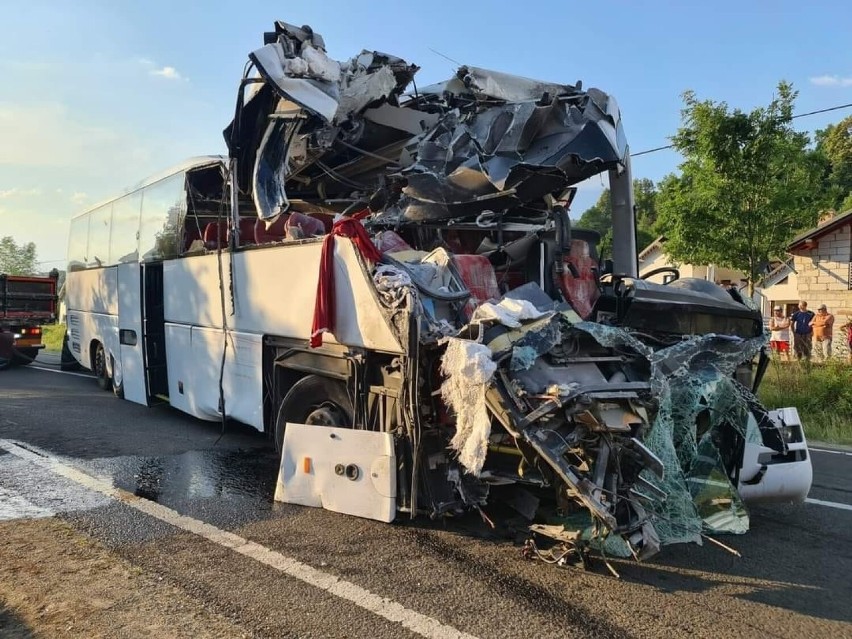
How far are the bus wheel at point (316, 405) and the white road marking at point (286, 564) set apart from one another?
1.05m

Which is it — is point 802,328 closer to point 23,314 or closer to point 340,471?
point 340,471

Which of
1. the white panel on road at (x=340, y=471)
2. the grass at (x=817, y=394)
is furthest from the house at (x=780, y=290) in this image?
the white panel on road at (x=340, y=471)

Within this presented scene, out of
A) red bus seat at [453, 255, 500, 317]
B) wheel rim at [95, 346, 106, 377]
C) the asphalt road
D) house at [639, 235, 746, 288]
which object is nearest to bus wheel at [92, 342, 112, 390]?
wheel rim at [95, 346, 106, 377]

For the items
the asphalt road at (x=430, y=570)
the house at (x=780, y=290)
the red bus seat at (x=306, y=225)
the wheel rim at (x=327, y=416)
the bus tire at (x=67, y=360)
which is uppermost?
the red bus seat at (x=306, y=225)

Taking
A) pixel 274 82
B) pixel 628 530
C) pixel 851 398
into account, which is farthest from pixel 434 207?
pixel 851 398

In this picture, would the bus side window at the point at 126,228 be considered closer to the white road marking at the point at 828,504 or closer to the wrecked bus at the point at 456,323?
the wrecked bus at the point at 456,323

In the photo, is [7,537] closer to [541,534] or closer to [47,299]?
[541,534]

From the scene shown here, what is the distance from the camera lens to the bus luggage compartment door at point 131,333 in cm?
871

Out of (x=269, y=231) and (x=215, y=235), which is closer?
(x=269, y=231)

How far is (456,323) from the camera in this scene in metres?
4.22

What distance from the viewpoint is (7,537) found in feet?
14.4

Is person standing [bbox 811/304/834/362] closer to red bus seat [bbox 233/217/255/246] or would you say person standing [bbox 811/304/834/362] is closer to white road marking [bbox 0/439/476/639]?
red bus seat [bbox 233/217/255/246]

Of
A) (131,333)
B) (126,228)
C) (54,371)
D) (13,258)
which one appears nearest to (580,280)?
(131,333)

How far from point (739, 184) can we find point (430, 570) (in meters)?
10.6
